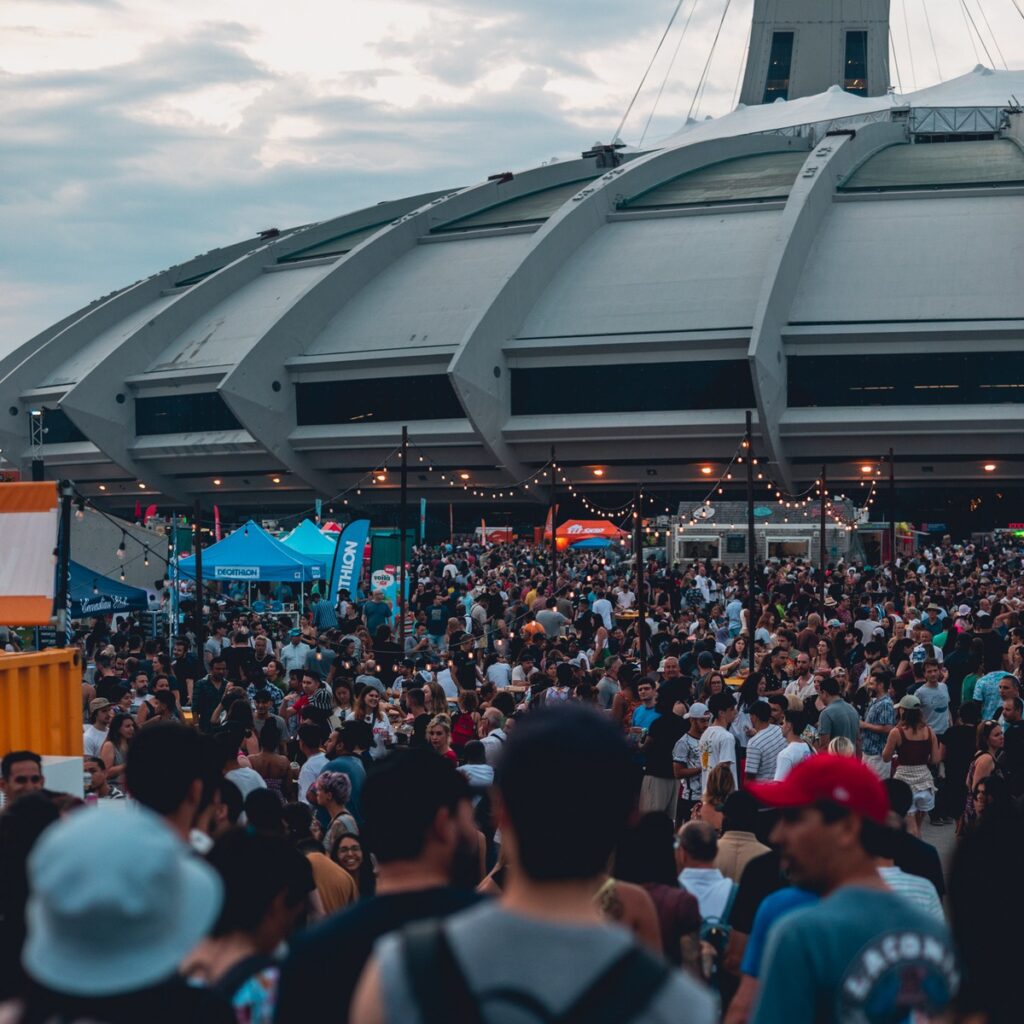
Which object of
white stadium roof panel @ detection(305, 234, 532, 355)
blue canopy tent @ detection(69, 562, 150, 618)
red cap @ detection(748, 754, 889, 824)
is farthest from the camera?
white stadium roof panel @ detection(305, 234, 532, 355)

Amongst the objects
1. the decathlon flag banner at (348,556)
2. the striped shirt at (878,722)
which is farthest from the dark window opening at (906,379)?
the striped shirt at (878,722)

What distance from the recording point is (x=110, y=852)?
258 centimetres

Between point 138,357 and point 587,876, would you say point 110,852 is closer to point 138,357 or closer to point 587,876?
point 587,876

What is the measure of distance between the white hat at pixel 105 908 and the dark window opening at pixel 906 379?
45119 mm

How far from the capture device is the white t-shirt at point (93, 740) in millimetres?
11672

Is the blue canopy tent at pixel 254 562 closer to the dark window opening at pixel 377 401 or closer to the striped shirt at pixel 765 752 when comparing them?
the striped shirt at pixel 765 752

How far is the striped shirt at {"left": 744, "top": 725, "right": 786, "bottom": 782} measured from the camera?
10812 millimetres

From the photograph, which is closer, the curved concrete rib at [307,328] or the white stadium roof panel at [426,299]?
the white stadium roof panel at [426,299]

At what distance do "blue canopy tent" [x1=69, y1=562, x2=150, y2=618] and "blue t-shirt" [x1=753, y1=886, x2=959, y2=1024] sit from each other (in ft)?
60.4

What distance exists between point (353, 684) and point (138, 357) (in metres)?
44.2

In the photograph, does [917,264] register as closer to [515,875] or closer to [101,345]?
[101,345]

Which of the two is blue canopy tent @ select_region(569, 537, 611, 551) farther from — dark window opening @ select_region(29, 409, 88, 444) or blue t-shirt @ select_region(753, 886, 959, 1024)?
blue t-shirt @ select_region(753, 886, 959, 1024)

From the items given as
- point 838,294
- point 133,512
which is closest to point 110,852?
point 838,294

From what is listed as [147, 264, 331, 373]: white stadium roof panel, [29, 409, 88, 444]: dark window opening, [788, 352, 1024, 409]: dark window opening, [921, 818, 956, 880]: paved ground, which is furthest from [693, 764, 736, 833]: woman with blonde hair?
[29, 409, 88, 444]: dark window opening
